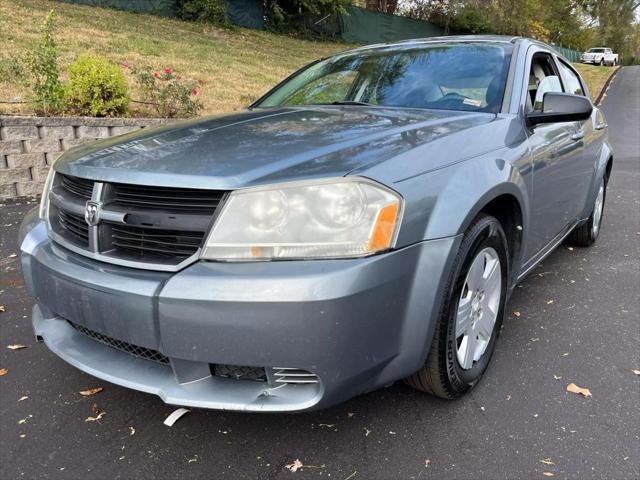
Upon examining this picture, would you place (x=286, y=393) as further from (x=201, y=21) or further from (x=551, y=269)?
(x=201, y=21)

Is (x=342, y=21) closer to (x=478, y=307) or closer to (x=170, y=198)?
(x=478, y=307)

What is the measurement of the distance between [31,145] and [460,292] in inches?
205

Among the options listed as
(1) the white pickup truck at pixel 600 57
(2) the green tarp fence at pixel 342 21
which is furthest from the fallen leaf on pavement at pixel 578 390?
(1) the white pickup truck at pixel 600 57

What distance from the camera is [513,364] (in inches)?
107

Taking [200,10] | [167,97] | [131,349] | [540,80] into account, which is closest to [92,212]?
[131,349]

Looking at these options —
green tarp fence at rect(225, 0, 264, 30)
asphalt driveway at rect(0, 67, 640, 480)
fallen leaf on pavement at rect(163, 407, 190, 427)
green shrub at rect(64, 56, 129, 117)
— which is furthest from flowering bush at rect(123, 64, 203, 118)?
green tarp fence at rect(225, 0, 264, 30)

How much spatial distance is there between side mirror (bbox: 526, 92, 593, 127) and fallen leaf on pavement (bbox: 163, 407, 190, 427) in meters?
2.19

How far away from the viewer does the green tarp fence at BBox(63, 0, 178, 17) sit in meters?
17.9

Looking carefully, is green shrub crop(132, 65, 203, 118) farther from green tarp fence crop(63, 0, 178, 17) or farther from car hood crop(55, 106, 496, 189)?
green tarp fence crop(63, 0, 178, 17)

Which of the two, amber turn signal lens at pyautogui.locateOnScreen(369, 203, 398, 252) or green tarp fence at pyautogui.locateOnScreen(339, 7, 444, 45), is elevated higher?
green tarp fence at pyautogui.locateOnScreen(339, 7, 444, 45)

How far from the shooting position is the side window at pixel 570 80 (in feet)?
13.2

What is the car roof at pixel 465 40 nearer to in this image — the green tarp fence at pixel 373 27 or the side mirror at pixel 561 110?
the side mirror at pixel 561 110

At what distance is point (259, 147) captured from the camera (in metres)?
2.07

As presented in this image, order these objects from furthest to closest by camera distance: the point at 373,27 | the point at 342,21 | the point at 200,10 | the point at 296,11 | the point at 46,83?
the point at 373,27 → the point at 342,21 → the point at 296,11 → the point at 200,10 → the point at 46,83
